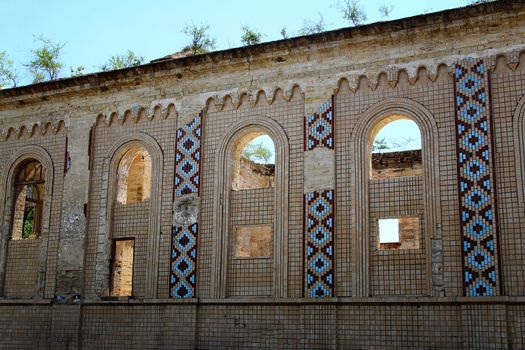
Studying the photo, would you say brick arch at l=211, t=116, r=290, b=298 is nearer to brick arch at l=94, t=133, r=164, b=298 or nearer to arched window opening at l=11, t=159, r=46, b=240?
brick arch at l=94, t=133, r=164, b=298

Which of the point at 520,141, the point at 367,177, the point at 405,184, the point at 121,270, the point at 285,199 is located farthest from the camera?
the point at 121,270

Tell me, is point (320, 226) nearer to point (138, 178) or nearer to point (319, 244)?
point (319, 244)

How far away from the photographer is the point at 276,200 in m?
13.3

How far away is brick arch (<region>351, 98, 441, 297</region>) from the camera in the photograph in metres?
12.0

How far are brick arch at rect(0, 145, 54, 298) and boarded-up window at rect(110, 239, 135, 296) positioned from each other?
1.38m

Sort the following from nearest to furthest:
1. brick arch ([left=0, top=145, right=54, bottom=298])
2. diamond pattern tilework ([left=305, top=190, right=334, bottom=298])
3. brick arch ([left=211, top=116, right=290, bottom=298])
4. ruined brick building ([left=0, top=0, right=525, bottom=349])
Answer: ruined brick building ([left=0, top=0, right=525, bottom=349]), diamond pattern tilework ([left=305, top=190, right=334, bottom=298]), brick arch ([left=211, top=116, right=290, bottom=298]), brick arch ([left=0, top=145, right=54, bottom=298])

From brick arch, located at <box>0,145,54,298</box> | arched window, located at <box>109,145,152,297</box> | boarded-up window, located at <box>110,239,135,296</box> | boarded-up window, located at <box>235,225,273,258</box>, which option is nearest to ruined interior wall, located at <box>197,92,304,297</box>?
arched window, located at <box>109,145,152,297</box>

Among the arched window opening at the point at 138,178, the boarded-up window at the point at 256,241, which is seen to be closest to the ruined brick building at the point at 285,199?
the arched window opening at the point at 138,178

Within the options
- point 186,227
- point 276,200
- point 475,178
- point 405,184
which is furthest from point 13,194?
point 475,178

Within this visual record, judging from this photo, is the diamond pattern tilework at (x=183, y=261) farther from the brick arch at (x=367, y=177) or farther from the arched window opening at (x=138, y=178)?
the brick arch at (x=367, y=177)

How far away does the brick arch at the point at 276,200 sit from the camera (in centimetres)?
1301

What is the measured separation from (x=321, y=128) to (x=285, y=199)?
1435mm

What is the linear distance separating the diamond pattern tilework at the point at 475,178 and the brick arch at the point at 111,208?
5852 millimetres

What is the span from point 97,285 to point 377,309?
5.86 meters
